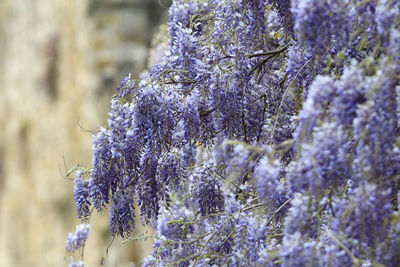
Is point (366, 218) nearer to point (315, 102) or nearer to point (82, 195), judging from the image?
point (315, 102)

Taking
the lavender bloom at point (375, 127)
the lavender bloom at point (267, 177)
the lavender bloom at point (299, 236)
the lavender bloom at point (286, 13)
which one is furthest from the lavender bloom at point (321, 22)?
the lavender bloom at point (286, 13)

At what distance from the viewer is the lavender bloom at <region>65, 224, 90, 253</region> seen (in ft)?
13.0

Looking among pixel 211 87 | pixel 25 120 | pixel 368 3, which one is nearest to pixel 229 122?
pixel 211 87

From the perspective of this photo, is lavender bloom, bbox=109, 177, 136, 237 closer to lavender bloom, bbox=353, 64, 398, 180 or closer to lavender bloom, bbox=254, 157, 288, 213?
lavender bloom, bbox=254, 157, 288, 213

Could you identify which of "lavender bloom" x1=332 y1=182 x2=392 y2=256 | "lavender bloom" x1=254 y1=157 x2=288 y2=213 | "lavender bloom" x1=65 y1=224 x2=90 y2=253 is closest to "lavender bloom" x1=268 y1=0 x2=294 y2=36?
"lavender bloom" x1=254 y1=157 x2=288 y2=213

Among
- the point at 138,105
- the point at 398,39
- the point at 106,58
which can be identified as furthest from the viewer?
the point at 106,58

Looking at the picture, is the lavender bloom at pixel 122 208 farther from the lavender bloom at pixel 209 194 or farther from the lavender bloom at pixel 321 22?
the lavender bloom at pixel 321 22

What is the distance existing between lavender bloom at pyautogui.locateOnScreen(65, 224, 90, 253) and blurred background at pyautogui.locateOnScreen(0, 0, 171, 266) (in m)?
8.21

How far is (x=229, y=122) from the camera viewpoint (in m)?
4.27

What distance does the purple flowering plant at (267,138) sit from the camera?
9.83 feet

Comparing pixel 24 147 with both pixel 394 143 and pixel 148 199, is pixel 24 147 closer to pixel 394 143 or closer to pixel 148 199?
pixel 148 199

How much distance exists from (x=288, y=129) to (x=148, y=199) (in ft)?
3.35

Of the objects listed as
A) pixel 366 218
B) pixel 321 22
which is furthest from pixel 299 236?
pixel 321 22

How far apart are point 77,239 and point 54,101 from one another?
11.6 metres
